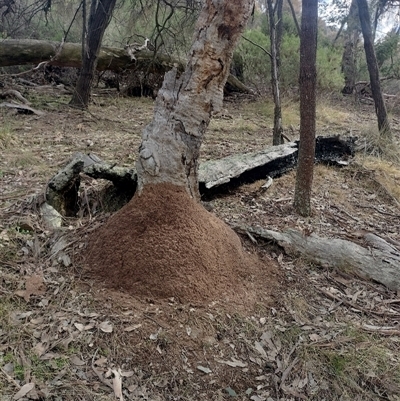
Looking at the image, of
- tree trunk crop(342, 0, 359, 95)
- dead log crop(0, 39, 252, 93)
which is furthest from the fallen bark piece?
tree trunk crop(342, 0, 359, 95)

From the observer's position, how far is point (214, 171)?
150 inches

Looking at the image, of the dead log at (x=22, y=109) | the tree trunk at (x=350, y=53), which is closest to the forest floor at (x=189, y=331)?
the dead log at (x=22, y=109)

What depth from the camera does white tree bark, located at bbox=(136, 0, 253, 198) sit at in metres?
2.57

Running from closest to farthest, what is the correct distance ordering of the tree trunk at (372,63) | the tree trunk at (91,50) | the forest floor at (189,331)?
the forest floor at (189,331) < the tree trunk at (372,63) < the tree trunk at (91,50)

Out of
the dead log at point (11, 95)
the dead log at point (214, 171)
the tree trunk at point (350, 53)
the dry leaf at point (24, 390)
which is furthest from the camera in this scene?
the tree trunk at point (350, 53)

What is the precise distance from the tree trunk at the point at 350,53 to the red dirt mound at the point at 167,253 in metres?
10.9

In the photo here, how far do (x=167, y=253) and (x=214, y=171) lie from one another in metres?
1.58

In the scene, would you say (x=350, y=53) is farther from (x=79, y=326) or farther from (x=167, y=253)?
(x=79, y=326)

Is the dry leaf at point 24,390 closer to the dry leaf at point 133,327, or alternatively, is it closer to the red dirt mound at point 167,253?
the dry leaf at point 133,327

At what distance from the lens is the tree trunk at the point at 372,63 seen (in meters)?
5.79

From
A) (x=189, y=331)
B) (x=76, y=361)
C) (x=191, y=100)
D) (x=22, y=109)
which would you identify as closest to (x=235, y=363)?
(x=189, y=331)

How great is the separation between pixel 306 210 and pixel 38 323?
2.35 meters

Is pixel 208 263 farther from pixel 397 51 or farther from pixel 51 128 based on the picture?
pixel 397 51

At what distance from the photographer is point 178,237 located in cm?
244
